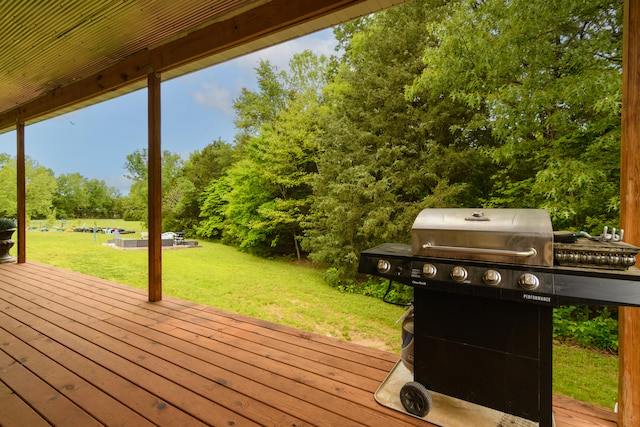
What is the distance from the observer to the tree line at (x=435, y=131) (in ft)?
9.39

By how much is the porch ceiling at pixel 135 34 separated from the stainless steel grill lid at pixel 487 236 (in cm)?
156

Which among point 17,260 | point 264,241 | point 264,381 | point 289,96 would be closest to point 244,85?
point 289,96

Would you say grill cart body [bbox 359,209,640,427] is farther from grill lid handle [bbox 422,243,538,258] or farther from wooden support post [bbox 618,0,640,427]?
wooden support post [bbox 618,0,640,427]

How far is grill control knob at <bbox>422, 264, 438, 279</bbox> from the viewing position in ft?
4.37

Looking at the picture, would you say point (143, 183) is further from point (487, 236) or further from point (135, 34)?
point (487, 236)

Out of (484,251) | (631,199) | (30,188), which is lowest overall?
(484,251)

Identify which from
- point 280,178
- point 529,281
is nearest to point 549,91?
point 529,281

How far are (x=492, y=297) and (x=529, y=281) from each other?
145 millimetres

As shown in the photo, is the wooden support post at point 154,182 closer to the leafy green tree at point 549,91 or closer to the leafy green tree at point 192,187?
the leafy green tree at point 549,91

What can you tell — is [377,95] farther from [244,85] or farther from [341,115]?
[244,85]

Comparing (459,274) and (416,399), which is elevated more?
(459,274)

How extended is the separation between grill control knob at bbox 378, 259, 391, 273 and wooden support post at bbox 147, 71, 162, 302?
253cm

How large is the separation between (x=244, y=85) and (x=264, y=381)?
39.2 ft

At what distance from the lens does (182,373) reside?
5.91 feet
